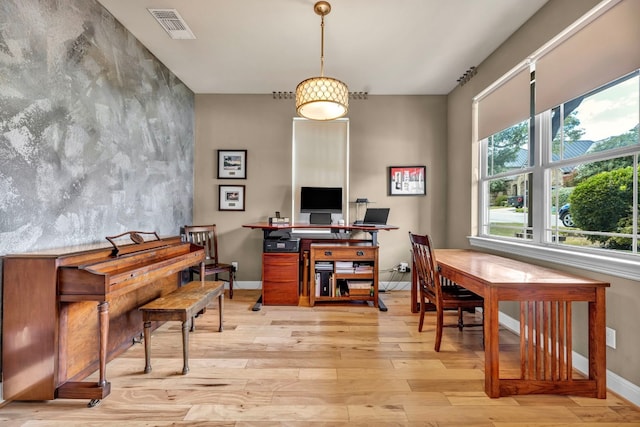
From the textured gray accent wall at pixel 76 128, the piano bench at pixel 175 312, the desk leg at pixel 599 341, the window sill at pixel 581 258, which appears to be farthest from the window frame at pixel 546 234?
the textured gray accent wall at pixel 76 128

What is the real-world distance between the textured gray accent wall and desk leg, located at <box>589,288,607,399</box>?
338cm

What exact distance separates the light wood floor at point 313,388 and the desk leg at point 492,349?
77 mm

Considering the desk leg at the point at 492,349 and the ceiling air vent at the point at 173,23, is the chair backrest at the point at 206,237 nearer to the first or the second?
the ceiling air vent at the point at 173,23

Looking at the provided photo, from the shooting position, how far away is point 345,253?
3.37 meters

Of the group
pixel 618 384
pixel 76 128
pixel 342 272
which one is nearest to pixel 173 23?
pixel 76 128

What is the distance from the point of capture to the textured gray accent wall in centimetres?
169

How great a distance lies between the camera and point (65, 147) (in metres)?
2.03

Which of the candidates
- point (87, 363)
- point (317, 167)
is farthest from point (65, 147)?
point (317, 167)

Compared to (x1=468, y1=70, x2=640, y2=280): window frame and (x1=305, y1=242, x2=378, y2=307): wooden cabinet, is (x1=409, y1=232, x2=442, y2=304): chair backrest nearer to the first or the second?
(x1=305, y1=242, x2=378, y2=307): wooden cabinet

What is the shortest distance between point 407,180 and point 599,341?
2717 mm

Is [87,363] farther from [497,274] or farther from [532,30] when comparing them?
[532,30]

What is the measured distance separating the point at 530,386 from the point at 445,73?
320 centimetres

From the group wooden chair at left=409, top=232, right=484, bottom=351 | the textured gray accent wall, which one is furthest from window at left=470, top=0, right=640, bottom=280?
the textured gray accent wall

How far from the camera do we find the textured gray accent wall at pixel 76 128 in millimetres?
1689
